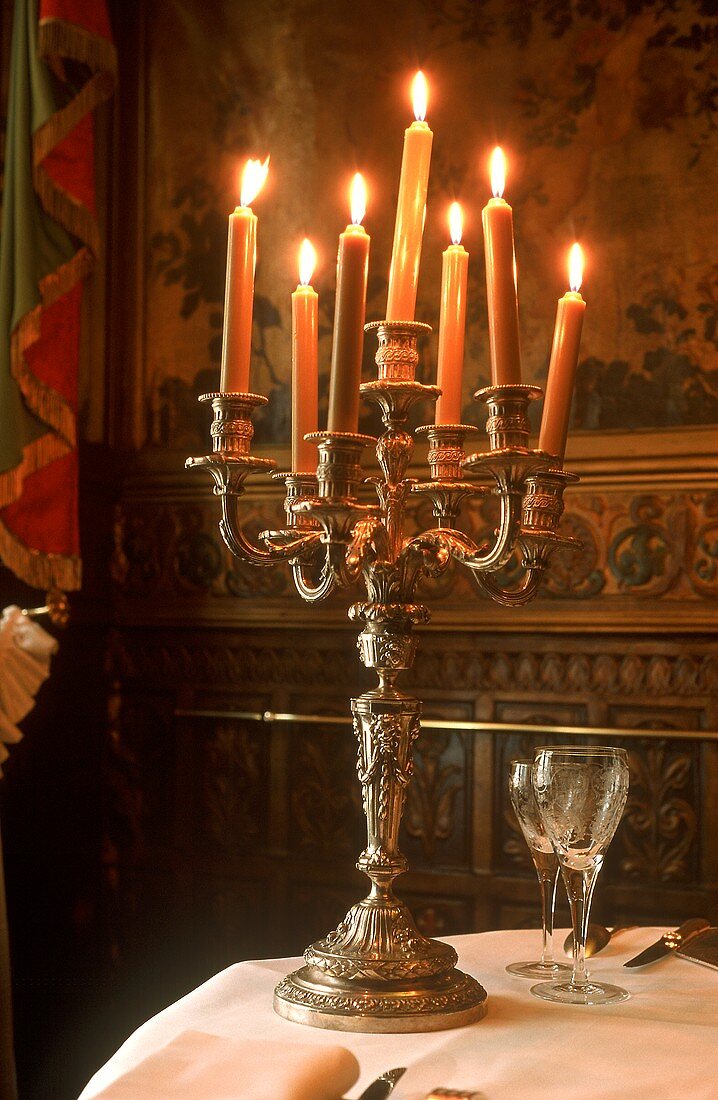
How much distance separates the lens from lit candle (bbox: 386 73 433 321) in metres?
Answer: 1.14

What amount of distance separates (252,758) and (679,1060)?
90.9 inches

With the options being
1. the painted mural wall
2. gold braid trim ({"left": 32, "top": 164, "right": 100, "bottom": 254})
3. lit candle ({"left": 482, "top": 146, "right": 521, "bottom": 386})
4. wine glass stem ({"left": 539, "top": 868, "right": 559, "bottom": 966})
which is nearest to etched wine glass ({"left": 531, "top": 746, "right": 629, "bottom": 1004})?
wine glass stem ({"left": 539, "top": 868, "right": 559, "bottom": 966})

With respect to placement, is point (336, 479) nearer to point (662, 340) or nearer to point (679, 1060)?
point (679, 1060)

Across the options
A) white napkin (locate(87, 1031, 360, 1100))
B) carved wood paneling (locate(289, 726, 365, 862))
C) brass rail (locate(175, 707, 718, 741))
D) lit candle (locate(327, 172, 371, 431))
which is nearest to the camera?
white napkin (locate(87, 1031, 360, 1100))

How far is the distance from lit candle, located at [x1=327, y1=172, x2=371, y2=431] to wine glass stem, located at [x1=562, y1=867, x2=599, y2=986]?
0.51 metres

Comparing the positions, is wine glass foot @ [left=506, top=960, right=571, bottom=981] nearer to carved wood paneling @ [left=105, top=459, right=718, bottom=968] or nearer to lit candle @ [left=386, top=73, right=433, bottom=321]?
lit candle @ [left=386, top=73, right=433, bottom=321]

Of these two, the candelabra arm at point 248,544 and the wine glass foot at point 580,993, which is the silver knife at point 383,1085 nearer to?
the wine glass foot at point 580,993

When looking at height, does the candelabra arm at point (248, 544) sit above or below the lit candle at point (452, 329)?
below

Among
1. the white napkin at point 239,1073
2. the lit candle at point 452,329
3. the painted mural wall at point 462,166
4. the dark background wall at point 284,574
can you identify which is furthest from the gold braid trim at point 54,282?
the white napkin at point 239,1073

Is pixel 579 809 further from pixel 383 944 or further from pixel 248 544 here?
pixel 248 544

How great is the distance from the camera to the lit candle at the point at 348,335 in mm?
1058

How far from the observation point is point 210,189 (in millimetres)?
3387

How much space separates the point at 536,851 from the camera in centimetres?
131

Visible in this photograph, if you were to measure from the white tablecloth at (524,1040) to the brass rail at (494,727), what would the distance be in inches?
60.4
